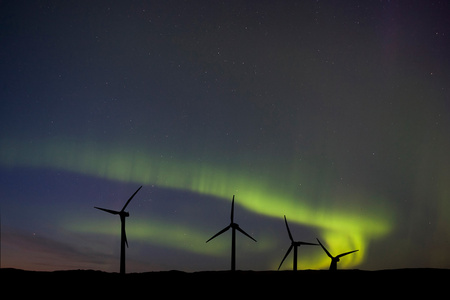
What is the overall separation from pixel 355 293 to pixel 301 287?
10.2m

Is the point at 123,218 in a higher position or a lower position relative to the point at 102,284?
higher

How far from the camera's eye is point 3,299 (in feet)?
247

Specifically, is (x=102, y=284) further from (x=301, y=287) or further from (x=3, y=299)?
(x=301, y=287)

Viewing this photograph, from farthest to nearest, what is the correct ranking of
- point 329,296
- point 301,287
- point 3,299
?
point 301,287
point 329,296
point 3,299

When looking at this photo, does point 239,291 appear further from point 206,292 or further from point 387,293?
point 387,293

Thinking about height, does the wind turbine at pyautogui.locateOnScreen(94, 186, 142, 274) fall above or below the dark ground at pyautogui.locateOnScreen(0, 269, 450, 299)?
above

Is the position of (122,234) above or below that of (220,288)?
above

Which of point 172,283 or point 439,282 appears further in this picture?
point 439,282

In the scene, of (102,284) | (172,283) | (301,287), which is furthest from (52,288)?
(301,287)

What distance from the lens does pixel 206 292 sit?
8594 centimetres

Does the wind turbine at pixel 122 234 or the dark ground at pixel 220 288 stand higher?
the wind turbine at pixel 122 234

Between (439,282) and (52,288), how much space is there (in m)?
85.4

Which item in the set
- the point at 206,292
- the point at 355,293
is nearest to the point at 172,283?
the point at 206,292

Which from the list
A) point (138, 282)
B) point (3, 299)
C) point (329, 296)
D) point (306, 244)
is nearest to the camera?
point (3, 299)
